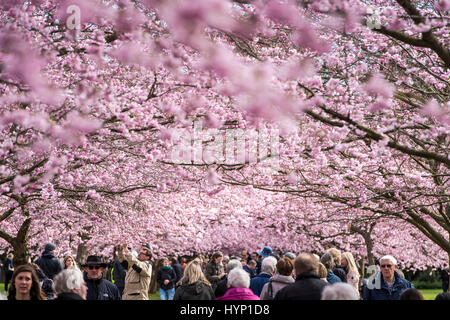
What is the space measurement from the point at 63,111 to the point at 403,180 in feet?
22.8

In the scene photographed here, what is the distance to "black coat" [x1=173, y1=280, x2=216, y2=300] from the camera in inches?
285

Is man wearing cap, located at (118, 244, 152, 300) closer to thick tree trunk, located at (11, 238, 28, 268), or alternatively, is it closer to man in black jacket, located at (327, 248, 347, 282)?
man in black jacket, located at (327, 248, 347, 282)

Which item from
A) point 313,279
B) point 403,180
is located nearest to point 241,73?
point 313,279

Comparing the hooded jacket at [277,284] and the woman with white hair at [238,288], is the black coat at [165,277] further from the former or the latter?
the woman with white hair at [238,288]

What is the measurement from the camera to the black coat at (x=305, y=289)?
561 cm

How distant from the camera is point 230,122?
10.4 metres

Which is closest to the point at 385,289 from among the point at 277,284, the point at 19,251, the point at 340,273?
the point at 277,284

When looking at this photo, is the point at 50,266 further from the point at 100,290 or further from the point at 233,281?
the point at 233,281

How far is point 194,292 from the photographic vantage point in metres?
7.28

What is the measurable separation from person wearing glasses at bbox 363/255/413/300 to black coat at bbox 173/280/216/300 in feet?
7.06

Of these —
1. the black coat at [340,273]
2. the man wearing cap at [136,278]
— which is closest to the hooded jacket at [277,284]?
the black coat at [340,273]

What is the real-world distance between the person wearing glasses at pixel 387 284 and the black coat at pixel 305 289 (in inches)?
80.7

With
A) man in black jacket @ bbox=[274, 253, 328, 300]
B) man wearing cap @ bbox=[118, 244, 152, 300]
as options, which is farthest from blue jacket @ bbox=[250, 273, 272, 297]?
man in black jacket @ bbox=[274, 253, 328, 300]
